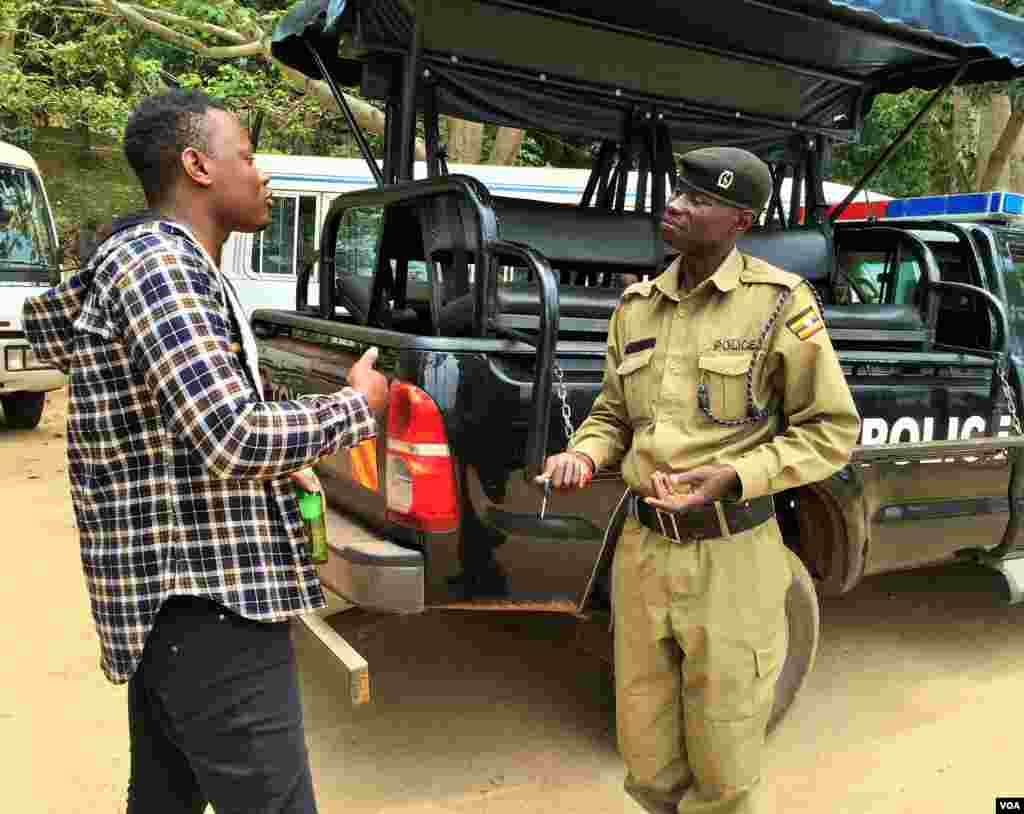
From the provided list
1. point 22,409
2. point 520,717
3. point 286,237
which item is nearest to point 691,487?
point 520,717

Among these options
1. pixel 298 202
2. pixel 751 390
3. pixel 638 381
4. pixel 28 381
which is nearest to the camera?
pixel 751 390

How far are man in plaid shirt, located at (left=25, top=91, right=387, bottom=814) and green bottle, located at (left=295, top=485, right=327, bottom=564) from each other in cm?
6

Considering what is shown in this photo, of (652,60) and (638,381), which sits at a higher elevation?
(652,60)

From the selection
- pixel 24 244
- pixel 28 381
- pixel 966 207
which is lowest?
pixel 28 381

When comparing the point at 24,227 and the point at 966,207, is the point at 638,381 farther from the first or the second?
the point at 24,227

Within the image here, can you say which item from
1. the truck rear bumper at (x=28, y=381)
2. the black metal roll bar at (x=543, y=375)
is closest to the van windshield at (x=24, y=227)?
the truck rear bumper at (x=28, y=381)

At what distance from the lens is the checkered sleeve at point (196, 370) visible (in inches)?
55.8

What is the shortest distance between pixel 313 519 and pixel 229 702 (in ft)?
1.13

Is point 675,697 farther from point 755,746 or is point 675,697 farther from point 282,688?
point 282,688

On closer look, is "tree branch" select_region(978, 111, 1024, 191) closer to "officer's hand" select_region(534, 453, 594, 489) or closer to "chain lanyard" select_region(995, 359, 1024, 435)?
"chain lanyard" select_region(995, 359, 1024, 435)

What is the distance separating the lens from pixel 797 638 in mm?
3088

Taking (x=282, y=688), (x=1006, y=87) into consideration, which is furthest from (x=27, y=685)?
(x=1006, y=87)

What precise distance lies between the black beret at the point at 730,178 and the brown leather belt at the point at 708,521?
2.28ft

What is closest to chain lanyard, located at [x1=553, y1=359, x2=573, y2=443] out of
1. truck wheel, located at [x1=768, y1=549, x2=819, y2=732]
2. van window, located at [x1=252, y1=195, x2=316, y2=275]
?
Result: truck wheel, located at [x1=768, y1=549, x2=819, y2=732]
